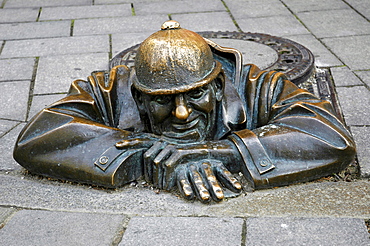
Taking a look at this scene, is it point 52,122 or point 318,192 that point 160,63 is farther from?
point 318,192

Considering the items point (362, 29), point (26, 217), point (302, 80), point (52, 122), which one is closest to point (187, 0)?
point (362, 29)

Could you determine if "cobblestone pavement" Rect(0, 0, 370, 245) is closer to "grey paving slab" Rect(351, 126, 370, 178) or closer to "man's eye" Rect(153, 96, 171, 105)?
"grey paving slab" Rect(351, 126, 370, 178)

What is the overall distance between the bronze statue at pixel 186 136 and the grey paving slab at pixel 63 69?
140cm

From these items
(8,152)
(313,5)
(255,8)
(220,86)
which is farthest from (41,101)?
(313,5)

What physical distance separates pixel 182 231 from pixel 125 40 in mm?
3329

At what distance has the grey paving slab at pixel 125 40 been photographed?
5.36 metres

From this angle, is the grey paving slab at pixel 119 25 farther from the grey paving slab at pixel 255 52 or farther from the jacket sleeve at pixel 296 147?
the jacket sleeve at pixel 296 147

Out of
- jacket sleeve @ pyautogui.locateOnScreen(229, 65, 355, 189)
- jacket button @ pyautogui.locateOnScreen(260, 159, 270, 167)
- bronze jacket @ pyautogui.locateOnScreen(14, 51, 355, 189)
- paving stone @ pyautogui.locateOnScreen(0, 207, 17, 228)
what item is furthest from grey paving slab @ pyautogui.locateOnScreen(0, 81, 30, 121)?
jacket button @ pyautogui.locateOnScreen(260, 159, 270, 167)

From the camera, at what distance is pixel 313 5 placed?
21.1 ft

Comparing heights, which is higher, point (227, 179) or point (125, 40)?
point (227, 179)

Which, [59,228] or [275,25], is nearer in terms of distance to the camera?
[59,228]

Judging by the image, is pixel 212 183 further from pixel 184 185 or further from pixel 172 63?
pixel 172 63

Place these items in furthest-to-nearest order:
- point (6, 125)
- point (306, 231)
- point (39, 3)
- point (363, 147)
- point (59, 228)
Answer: point (39, 3) < point (6, 125) < point (363, 147) < point (59, 228) < point (306, 231)

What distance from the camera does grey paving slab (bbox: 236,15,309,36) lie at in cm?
558
